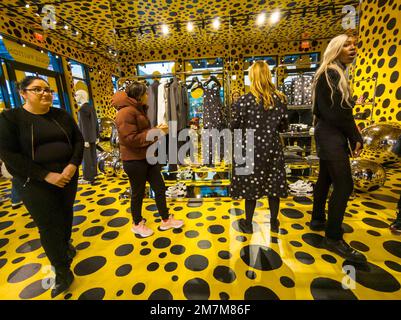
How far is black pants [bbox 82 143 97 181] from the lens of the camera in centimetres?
367

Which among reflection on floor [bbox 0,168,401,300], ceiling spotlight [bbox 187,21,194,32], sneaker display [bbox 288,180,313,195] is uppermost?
ceiling spotlight [bbox 187,21,194,32]

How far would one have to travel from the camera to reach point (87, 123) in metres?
3.55

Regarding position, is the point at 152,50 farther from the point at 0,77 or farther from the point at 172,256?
the point at 172,256

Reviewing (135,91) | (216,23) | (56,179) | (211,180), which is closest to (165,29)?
(216,23)

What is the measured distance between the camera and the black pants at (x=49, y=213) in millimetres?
1289

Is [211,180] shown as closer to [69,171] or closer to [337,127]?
[337,127]

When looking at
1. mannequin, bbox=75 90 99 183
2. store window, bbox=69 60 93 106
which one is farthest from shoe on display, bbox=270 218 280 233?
store window, bbox=69 60 93 106

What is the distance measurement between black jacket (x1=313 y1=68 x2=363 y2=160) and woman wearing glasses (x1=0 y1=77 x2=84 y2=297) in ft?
6.45

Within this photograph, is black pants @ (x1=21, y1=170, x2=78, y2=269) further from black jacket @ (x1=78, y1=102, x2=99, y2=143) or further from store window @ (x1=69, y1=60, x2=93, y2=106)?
store window @ (x1=69, y1=60, x2=93, y2=106)

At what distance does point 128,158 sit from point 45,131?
634 millimetres

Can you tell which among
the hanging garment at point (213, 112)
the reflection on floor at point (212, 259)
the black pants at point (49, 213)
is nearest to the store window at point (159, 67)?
the hanging garment at point (213, 112)

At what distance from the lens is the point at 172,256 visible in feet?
5.82

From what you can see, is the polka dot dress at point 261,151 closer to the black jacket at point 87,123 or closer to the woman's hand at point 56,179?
the woman's hand at point 56,179

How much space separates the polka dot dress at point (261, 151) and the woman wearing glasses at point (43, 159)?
139 cm
